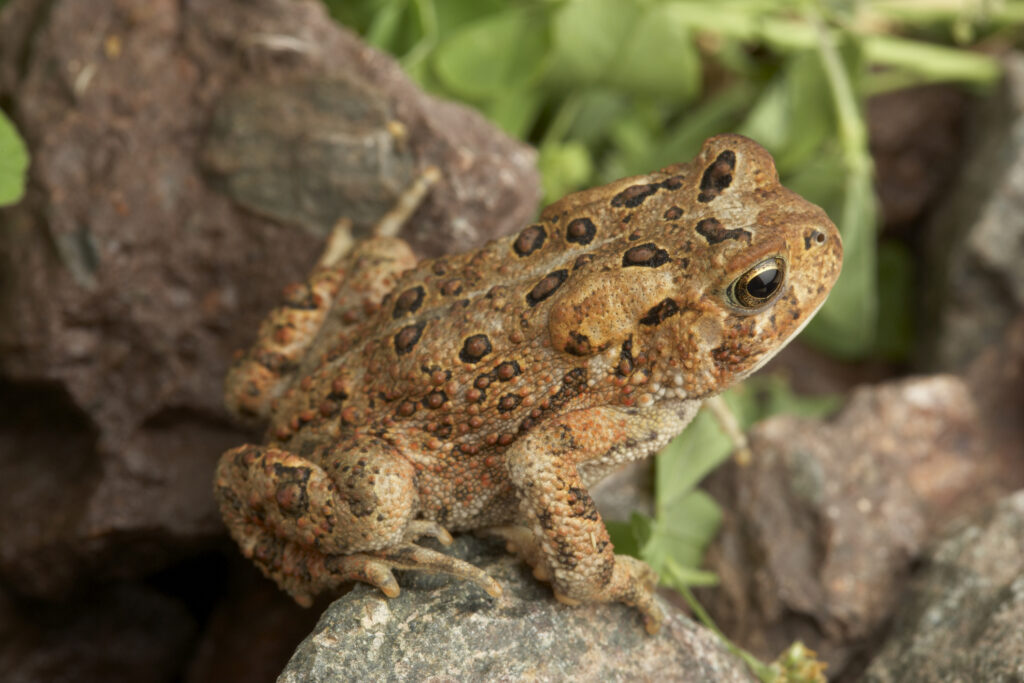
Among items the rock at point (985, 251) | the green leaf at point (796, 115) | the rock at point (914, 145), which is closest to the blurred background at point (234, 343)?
the green leaf at point (796, 115)

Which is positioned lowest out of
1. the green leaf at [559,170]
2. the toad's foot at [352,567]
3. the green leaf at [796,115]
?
the toad's foot at [352,567]

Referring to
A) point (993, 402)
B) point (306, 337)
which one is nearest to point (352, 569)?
point (306, 337)

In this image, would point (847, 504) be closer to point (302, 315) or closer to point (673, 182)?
point (673, 182)

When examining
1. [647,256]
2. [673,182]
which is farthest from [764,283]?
[673,182]

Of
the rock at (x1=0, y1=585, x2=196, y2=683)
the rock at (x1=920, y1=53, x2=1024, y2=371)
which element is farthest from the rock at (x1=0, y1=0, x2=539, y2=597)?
the rock at (x1=920, y1=53, x2=1024, y2=371)

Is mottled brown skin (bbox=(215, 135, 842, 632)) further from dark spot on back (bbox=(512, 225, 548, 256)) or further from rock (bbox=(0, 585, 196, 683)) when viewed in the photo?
rock (bbox=(0, 585, 196, 683))

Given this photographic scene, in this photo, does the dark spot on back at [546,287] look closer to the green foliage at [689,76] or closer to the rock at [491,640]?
the rock at [491,640]

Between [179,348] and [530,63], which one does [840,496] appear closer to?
[530,63]
